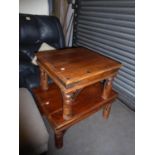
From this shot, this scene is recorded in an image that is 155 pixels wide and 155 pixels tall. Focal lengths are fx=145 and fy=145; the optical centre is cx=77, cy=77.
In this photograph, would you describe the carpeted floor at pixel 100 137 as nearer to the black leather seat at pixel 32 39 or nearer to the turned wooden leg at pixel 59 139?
the turned wooden leg at pixel 59 139

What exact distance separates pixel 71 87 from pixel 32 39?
1.15 meters

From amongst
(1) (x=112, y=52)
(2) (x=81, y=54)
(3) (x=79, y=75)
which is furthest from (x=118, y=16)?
(3) (x=79, y=75)

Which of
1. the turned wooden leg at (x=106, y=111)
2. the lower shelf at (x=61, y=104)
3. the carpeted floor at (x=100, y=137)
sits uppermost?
the lower shelf at (x=61, y=104)

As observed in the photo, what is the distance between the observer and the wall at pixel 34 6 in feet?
7.07

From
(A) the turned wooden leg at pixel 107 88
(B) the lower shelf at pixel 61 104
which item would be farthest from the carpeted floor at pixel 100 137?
(A) the turned wooden leg at pixel 107 88

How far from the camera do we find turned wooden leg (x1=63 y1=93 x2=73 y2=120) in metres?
1.14

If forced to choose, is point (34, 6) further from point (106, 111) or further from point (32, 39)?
point (106, 111)

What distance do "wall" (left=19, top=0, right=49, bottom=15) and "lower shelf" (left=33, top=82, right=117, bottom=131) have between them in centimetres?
135

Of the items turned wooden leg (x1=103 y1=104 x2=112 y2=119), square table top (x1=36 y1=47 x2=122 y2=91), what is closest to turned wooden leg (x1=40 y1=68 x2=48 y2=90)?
square table top (x1=36 y1=47 x2=122 y2=91)

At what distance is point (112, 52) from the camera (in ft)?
7.02

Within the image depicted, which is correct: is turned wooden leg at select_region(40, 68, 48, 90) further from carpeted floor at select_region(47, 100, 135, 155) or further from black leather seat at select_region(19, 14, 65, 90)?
carpeted floor at select_region(47, 100, 135, 155)
